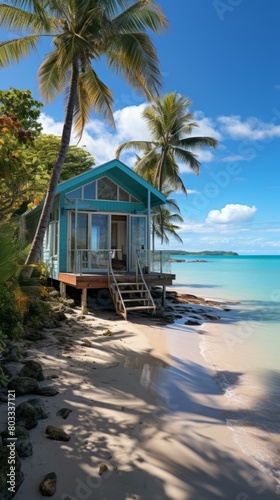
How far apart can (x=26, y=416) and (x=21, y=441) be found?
479 mm

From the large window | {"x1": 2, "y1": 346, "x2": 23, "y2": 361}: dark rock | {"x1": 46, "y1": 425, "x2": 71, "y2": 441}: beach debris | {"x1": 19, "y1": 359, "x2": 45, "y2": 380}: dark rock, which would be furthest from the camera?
the large window

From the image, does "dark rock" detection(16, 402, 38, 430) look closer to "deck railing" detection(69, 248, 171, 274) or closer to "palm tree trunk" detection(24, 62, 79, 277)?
"palm tree trunk" detection(24, 62, 79, 277)

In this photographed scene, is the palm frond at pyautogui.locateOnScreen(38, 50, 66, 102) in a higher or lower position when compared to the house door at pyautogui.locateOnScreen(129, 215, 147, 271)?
higher

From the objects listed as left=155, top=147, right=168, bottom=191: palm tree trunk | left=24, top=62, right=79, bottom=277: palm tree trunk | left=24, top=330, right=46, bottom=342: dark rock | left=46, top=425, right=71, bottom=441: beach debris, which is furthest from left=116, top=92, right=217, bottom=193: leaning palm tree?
left=46, top=425, right=71, bottom=441: beach debris

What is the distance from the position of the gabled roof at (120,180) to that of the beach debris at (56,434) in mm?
9241

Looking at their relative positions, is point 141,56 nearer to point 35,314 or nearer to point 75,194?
point 75,194

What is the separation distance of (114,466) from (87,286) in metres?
7.97

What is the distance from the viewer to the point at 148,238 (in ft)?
44.9

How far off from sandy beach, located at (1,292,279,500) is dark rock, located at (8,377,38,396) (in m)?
0.12

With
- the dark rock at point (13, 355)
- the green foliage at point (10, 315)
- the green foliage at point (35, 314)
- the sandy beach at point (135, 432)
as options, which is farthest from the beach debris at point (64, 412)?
the green foliage at point (35, 314)

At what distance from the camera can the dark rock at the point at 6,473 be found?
99.5 inches

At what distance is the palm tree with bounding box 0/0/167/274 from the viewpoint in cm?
875

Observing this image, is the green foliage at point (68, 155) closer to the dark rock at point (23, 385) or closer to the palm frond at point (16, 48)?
the palm frond at point (16, 48)

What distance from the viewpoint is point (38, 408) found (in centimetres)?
383
